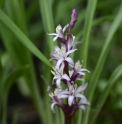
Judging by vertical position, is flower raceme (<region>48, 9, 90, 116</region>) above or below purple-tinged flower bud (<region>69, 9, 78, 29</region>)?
below

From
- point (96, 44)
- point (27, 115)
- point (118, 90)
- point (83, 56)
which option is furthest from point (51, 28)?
point (27, 115)

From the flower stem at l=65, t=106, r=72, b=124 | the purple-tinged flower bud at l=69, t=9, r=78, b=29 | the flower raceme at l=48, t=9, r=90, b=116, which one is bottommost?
the flower stem at l=65, t=106, r=72, b=124

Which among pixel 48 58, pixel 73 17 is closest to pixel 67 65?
pixel 73 17

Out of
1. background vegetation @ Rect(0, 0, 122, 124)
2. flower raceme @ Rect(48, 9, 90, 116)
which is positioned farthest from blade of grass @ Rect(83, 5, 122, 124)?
flower raceme @ Rect(48, 9, 90, 116)

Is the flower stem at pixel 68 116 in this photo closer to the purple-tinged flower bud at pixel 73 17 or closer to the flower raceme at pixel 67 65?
the flower raceme at pixel 67 65

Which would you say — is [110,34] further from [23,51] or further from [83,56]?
[23,51]

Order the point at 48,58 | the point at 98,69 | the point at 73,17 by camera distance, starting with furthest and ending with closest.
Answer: the point at 48,58 < the point at 98,69 < the point at 73,17

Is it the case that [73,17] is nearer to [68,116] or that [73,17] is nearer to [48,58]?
[68,116]

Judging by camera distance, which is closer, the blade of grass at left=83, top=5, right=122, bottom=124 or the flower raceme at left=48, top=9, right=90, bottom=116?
the flower raceme at left=48, top=9, right=90, bottom=116

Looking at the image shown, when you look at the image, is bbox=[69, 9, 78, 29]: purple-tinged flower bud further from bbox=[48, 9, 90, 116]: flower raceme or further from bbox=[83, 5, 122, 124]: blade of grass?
bbox=[83, 5, 122, 124]: blade of grass

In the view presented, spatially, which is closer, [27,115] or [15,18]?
[15,18]

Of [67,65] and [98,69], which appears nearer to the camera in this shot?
[67,65]
